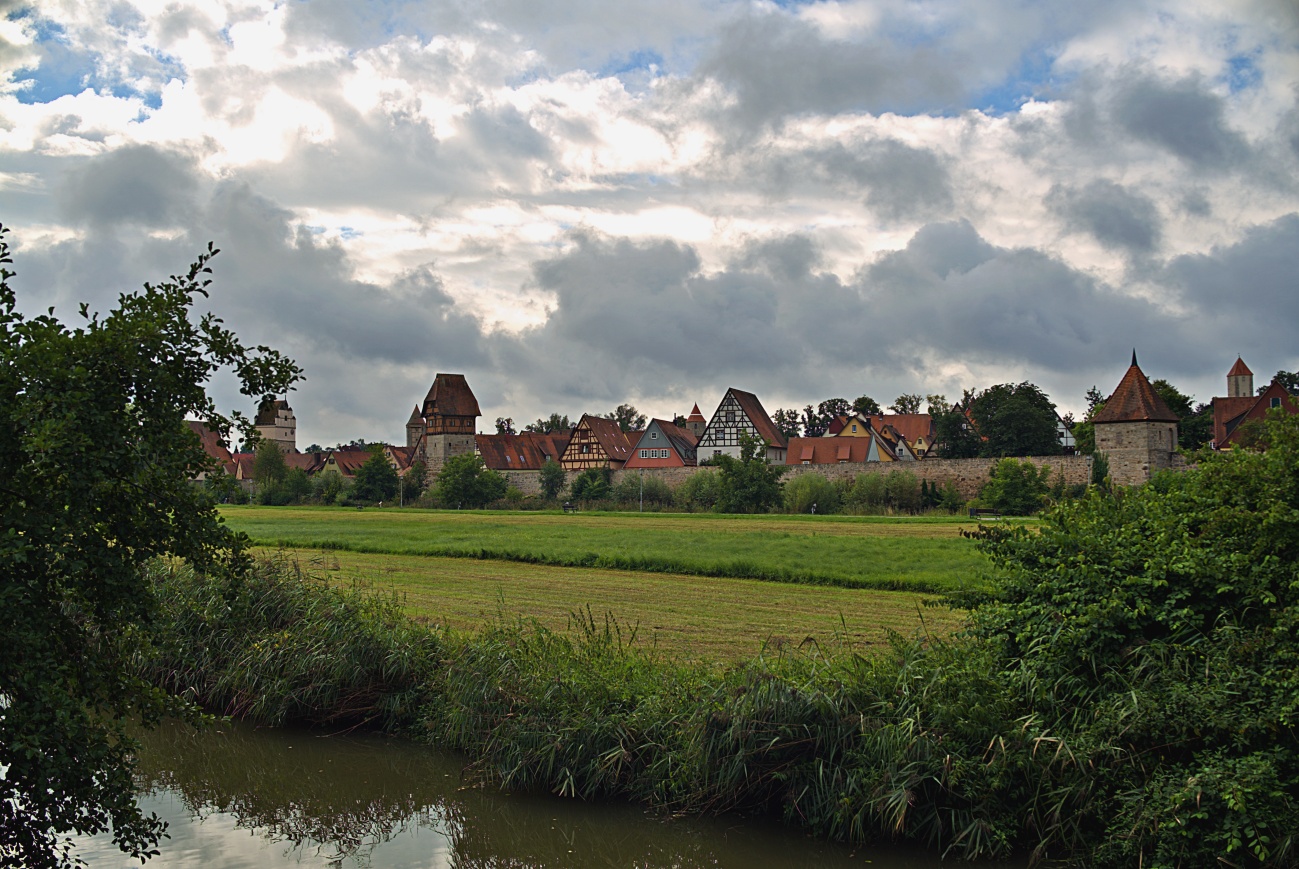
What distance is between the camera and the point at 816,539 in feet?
105

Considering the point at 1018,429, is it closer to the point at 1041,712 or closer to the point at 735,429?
the point at 735,429

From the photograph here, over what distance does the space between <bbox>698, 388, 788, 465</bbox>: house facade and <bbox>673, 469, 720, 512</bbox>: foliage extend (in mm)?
20556

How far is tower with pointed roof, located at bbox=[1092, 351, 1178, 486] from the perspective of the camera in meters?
54.4

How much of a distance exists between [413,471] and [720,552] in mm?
57003

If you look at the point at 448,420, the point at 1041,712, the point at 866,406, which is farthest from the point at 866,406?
the point at 1041,712

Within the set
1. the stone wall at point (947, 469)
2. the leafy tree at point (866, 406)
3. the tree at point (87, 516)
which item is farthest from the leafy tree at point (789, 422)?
the tree at point (87, 516)

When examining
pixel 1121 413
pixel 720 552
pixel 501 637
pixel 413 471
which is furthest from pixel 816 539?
pixel 413 471

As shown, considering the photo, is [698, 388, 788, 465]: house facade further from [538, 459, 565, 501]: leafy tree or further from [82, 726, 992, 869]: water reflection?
[82, 726, 992, 869]: water reflection

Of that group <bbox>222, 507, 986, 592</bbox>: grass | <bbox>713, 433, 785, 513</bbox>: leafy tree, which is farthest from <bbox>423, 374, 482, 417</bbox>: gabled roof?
<bbox>222, 507, 986, 592</bbox>: grass

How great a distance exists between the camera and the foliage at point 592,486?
71000mm

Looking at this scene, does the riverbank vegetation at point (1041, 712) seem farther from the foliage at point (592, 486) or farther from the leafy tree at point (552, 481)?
the leafy tree at point (552, 481)

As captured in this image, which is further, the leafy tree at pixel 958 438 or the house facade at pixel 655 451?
the house facade at pixel 655 451

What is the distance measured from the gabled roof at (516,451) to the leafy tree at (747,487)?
102ft

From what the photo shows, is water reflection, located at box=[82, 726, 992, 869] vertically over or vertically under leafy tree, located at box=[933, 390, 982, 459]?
under
